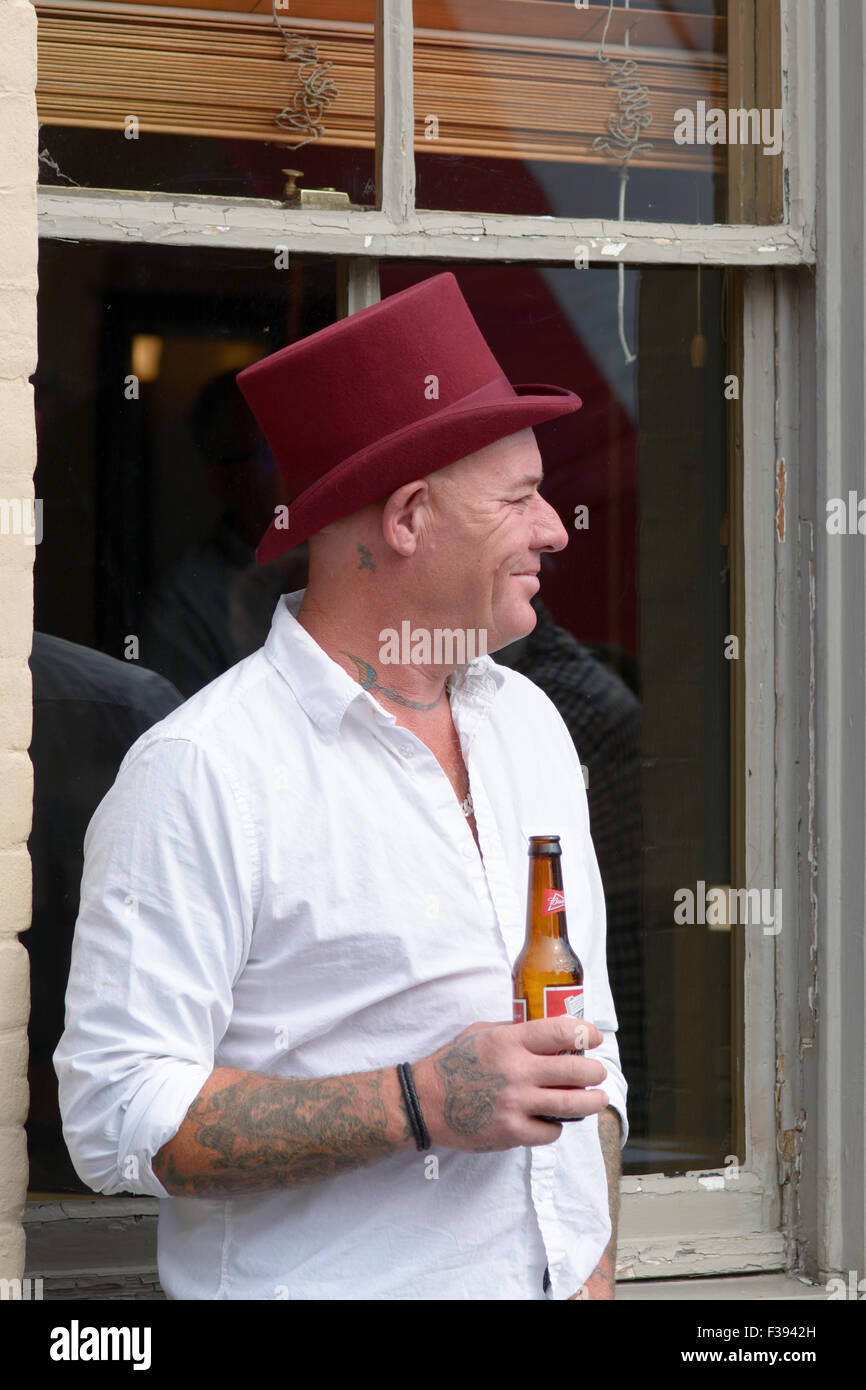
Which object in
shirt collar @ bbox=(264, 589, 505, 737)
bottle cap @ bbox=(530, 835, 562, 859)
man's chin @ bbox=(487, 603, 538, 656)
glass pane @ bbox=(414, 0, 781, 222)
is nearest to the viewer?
bottle cap @ bbox=(530, 835, 562, 859)

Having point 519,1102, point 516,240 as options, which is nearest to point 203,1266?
point 519,1102

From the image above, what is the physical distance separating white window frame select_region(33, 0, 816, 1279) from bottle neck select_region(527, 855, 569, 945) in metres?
0.89

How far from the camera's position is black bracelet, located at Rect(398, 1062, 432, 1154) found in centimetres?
177

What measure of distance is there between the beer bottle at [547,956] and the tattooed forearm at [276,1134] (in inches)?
8.2

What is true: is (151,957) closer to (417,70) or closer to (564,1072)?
(564,1072)

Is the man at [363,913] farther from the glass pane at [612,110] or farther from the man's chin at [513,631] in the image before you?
the glass pane at [612,110]

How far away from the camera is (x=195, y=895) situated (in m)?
1.81

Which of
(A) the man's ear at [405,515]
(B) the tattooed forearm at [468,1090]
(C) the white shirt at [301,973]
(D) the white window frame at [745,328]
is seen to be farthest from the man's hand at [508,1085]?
(D) the white window frame at [745,328]

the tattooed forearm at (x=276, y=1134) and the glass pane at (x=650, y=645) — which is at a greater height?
the glass pane at (x=650, y=645)

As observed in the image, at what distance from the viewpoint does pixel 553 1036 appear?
177cm

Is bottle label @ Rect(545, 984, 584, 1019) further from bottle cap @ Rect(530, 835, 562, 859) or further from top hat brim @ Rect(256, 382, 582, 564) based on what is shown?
top hat brim @ Rect(256, 382, 582, 564)

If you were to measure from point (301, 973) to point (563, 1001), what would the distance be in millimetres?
347

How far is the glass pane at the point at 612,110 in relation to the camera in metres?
2.62

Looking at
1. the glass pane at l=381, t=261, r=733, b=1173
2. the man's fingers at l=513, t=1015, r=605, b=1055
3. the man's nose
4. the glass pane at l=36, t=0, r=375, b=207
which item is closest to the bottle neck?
the man's fingers at l=513, t=1015, r=605, b=1055
